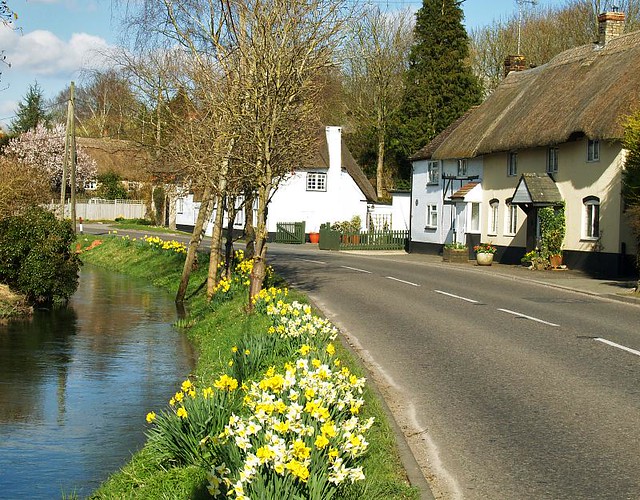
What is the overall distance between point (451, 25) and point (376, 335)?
47.1 metres

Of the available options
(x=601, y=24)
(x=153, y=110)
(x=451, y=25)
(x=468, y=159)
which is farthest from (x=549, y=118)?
(x=451, y=25)

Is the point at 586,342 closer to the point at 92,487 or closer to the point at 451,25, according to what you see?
the point at 92,487

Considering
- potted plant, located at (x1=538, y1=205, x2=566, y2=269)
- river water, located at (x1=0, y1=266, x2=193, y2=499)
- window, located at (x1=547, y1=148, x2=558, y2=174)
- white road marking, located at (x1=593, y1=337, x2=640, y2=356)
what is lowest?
river water, located at (x1=0, y1=266, x2=193, y2=499)

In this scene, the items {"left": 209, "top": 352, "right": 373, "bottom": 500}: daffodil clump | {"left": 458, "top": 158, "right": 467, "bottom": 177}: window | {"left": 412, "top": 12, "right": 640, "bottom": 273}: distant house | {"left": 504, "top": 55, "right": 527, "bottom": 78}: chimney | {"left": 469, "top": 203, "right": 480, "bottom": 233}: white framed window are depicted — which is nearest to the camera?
{"left": 209, "top": 352, "right": 373, "bottom": 500}: daffodil clump

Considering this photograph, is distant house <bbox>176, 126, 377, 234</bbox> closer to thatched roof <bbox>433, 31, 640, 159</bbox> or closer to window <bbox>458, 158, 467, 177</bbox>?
thatched roof <bbox>433, 31, 640, 159</bbox>

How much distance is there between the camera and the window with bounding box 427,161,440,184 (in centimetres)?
4741

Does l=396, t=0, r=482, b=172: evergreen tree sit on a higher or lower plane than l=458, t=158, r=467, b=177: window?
higher

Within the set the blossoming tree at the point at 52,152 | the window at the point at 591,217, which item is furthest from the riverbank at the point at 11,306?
the blossoming tree at the point at 52,152

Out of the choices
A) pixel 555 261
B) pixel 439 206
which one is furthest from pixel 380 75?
pixel 555 261

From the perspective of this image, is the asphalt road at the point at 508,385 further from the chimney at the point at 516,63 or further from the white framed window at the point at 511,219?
the chimney at the point at 516,63

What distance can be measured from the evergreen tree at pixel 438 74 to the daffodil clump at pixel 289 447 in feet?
176

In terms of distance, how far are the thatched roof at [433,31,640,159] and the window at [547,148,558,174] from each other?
2.87 feet

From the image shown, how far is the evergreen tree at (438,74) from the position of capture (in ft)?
192

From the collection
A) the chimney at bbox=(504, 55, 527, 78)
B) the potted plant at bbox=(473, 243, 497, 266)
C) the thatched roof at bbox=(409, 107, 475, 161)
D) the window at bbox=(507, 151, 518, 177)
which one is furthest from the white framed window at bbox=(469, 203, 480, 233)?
the chimney at bbox=(504, 55, 527, 78)
